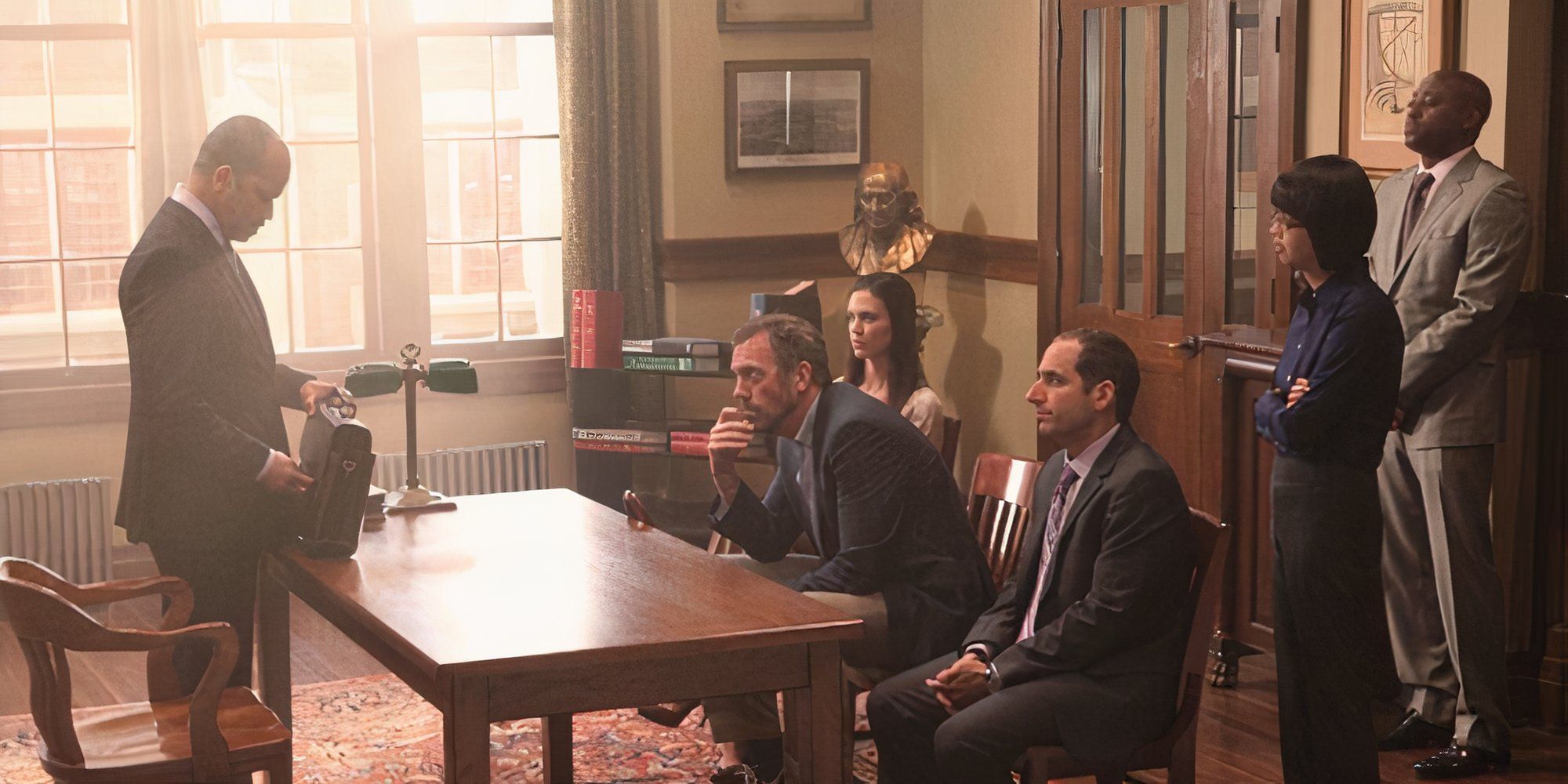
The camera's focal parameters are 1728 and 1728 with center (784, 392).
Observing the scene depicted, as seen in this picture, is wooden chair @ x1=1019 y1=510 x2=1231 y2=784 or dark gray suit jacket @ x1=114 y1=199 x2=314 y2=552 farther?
dark gray suit jacket @ x1=114 y1=199 x2=314 y2=552

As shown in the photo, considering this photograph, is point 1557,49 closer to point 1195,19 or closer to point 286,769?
point 1195,19

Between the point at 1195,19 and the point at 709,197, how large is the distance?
2.25m

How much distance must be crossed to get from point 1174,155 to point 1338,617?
234cm

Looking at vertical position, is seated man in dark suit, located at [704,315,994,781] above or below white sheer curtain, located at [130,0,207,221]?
below

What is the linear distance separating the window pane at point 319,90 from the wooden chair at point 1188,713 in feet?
14.7

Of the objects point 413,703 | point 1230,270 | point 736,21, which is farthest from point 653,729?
point 736,21

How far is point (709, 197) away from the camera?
22.9 feet

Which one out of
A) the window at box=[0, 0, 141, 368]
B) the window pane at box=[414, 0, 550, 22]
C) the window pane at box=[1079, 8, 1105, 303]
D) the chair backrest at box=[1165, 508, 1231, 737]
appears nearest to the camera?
the chair backrest at box=[1165, 508, 1231, 737]

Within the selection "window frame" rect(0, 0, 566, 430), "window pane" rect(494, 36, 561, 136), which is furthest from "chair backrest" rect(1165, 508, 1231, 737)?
"window pane" rect(494, 36, 561, 136)

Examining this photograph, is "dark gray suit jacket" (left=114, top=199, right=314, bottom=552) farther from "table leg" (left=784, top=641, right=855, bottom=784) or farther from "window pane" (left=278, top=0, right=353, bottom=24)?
"window pane" (left=278, top=0, right=353, bottom=24)

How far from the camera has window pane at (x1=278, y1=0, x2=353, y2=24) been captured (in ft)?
21.6

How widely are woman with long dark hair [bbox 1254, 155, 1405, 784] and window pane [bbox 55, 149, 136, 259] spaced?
4409mm

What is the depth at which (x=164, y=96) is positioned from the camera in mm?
6305

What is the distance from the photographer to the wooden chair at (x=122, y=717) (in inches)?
118
